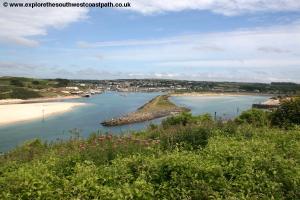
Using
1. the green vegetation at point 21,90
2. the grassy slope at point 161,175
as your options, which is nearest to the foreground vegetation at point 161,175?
the grassy slope at point 161,175

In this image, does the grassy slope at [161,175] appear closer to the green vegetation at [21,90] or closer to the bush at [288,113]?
the bush at [288,113]

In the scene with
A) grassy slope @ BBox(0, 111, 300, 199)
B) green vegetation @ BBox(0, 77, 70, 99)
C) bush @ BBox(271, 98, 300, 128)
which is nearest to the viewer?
grassy slope @ BBox(0, 111, 300, 199)

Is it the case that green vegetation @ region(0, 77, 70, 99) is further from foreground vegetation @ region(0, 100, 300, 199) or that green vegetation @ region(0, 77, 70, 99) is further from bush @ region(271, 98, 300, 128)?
foreground vegetation @ region(0, 100, 300, 199)

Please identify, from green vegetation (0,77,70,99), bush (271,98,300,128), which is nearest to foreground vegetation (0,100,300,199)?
bush (271,98,300,128)

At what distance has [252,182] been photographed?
7.45 m

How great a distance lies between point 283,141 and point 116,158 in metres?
4.82

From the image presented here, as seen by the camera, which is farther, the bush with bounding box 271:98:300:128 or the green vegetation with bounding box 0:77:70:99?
the green vegetation with bounding box 0:77:70:99

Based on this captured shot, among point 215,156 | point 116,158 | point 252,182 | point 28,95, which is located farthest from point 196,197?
point 28,95

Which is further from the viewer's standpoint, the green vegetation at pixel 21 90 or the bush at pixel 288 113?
the green vegetation at pixel 21 90

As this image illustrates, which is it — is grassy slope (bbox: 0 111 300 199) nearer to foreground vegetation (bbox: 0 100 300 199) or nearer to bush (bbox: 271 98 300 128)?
foreground vegetation (bbox: 0 100 300 199)

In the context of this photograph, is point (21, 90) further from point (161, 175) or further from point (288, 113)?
point (161, 175)

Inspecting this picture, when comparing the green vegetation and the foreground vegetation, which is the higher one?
the foreground vegetation

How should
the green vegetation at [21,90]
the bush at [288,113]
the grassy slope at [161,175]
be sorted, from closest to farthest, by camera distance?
1. the grassy slope at [161,175]
2. the bush at [288,113]
3. the green vegetation at [21,90]

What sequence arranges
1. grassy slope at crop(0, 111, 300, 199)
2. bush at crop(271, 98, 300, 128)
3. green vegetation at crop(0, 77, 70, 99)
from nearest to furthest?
grassy slope at crop(0, 111, 300, 199), bush at crop(271, 98, 300, 128), green vegetation at crop(0, 77, 70, 99)
